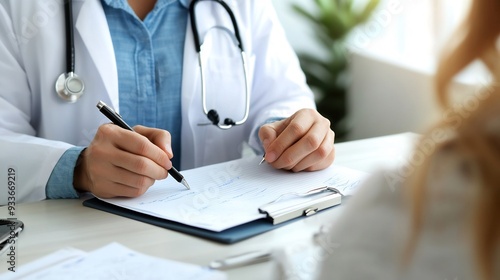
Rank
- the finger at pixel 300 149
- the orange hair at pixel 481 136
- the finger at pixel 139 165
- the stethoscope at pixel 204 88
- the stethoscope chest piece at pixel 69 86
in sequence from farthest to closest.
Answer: the stethoscope at pixel 204 88 < the stethoscope chest piece at pixel 69 86 < the finger at pixel 300 149 < the finger at pixel 139 165 < the orange hair at pixel 481 136

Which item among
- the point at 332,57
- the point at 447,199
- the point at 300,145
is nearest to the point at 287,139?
the point at 300,145

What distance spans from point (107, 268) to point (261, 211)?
0.26m

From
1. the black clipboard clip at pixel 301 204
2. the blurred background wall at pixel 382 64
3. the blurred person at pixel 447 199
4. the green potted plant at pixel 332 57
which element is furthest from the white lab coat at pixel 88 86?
the green potted plant at pixel 332 57

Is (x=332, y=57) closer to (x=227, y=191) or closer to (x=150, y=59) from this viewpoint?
(x=150, y=59)

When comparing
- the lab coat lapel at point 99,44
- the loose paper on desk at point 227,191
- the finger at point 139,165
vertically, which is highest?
the lab coat lapel at point 99,44

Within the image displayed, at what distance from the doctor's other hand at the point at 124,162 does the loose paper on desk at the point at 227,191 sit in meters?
0.03

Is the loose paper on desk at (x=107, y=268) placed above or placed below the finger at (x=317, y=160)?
above

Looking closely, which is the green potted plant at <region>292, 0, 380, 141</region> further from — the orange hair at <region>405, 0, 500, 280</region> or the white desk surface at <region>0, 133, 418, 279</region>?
the orange hair at <region>405, 0, 500, 280</region>

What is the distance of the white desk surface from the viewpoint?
36.2 inches

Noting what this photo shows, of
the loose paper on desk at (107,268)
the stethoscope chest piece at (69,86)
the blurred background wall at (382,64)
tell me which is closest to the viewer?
the loose paper on desk at (107,268)

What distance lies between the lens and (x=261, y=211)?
3.34 feet

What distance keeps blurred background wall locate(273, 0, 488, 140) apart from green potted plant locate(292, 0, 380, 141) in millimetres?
36

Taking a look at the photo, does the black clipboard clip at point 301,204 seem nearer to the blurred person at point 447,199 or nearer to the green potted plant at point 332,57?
the blurred person at point 447,199

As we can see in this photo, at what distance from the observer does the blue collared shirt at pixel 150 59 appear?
1462mm
